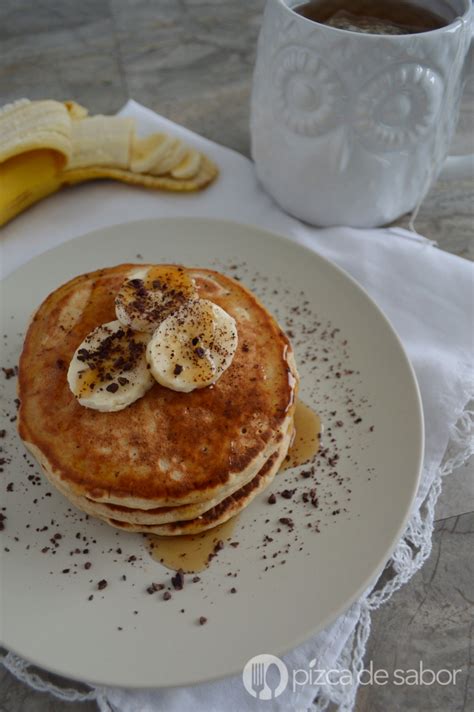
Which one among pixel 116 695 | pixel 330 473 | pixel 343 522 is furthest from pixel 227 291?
pixel 116 695

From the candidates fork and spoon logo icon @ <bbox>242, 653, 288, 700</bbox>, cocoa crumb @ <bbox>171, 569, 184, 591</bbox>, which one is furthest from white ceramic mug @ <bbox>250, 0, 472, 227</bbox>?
fork and spoon logo icon @ <bbox>242, 653, 288, 700</bbox>

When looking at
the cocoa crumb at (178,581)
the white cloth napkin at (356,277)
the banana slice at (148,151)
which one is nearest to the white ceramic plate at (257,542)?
the cocoa crumb at (178,581)

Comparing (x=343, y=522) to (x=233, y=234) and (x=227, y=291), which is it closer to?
(x=227, y=291)

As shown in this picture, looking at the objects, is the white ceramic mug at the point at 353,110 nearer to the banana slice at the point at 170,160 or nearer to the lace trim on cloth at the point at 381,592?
the banana slice at the point at 170,160

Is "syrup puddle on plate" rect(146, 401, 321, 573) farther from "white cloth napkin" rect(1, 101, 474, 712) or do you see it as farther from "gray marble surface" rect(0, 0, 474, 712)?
"gray marble surface" rect(0, 0, 474, 712)

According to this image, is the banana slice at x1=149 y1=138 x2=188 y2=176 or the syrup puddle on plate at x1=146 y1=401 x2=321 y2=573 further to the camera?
the banana slice at x1=149 y1=138 x2=188 y2=176

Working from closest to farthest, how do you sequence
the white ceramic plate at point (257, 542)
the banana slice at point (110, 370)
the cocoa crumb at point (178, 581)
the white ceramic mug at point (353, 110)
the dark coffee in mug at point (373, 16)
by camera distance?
the white ceramic plate at point (257, 542)
the cocoa crumb at point (178, 581)
the banana slice at point (110, 370)
the white ceramic mug at point (353, 110)
the dark coffee in mug at point (373, 16)
